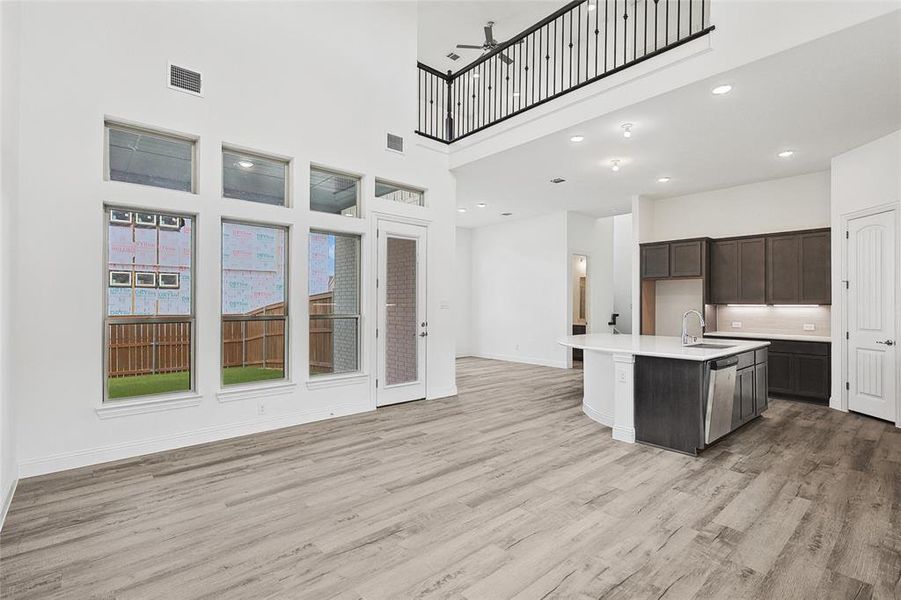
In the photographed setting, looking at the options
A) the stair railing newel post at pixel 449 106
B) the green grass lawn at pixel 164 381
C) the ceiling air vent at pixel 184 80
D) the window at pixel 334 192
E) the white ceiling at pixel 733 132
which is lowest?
the green grass lawn at pixel 164 381

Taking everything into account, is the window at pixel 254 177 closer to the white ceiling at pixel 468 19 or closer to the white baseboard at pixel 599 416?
the white ceiling at pixel 468 19

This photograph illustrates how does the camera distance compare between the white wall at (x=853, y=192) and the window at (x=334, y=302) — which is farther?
the window at (x=334, y=302)

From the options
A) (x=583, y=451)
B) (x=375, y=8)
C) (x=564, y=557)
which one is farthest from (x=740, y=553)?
(x=375, y=8)

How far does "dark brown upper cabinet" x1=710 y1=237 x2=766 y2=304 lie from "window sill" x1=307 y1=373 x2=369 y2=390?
560cm

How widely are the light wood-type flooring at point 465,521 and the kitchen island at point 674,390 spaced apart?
21 cm

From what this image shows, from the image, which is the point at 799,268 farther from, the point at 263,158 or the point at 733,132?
the point at 263,158

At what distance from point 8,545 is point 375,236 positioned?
13.2 feet

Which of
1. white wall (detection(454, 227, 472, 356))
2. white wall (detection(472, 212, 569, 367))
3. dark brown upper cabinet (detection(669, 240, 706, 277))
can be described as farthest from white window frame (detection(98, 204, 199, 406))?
white wall (detection(454, 227, 472, 356))

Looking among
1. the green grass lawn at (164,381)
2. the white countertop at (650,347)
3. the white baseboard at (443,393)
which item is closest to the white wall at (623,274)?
the white countertop at (650,347)

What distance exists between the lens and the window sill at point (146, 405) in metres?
3.72

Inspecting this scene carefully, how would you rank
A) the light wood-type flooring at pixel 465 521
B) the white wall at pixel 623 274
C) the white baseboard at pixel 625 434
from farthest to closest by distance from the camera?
the white wall at pixel 623 274 < the white baseboard at pixel 625 434 < the light wood-type flooring at pixel 465 521

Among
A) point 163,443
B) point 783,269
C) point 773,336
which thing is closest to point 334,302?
point 163,443

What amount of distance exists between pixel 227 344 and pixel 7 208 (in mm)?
1975

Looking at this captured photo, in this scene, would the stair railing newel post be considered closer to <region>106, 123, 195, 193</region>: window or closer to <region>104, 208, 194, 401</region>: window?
<region>106, 123, 195, 193</region>: window
